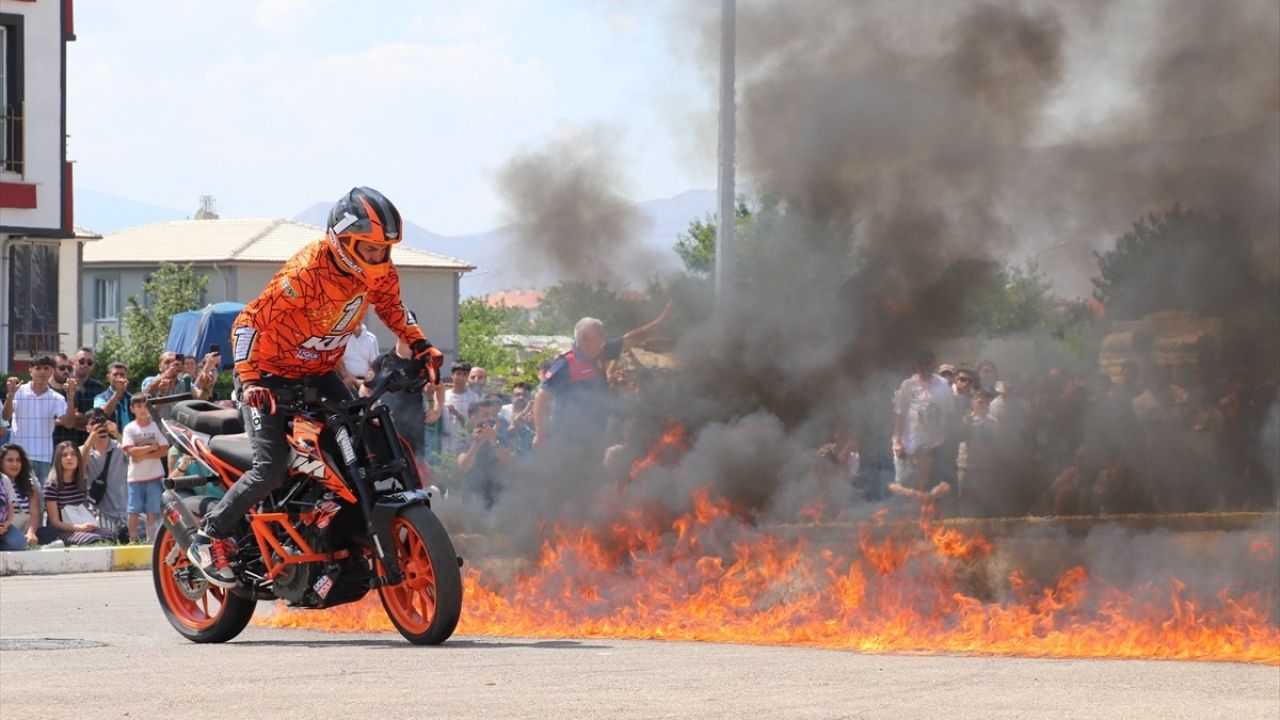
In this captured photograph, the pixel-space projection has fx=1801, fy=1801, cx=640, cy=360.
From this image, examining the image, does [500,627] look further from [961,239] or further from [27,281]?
[27,281]

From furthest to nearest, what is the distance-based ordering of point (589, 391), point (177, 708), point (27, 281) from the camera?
point (27, 281)
point (589, 391)
point (177, 708)

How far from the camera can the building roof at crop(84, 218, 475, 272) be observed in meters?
60.6

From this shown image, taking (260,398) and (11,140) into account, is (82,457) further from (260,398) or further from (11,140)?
(11,140)

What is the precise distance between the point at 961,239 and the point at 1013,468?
1548 mm

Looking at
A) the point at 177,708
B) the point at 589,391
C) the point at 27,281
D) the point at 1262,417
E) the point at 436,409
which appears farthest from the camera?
the point at 27,281

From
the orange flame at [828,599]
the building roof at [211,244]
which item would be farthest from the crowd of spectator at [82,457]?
the building roof at [211,244]

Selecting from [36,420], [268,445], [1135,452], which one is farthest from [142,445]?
[1135,452]

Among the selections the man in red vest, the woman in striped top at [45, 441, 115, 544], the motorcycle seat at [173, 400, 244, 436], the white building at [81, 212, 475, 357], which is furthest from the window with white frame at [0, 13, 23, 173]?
the white building at [81, 212, 475, 357]

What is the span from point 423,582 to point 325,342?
1.27 meters

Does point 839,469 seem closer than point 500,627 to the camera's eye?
No

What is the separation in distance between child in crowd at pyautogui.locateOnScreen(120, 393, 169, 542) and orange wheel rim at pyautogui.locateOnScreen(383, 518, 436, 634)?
7.37m

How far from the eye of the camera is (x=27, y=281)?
3200cm

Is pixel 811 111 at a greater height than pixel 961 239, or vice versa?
pixel 811 111

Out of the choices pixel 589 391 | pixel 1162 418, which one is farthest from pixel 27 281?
pixel 1162 418
